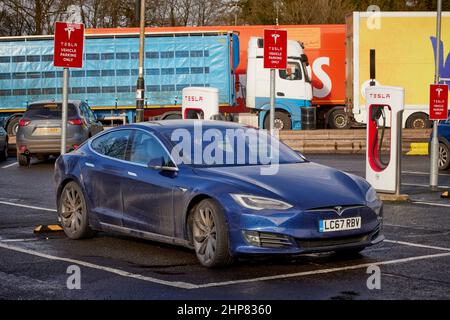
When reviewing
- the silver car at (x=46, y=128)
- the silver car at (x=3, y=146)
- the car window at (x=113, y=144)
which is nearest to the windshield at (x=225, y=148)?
the car window at (x=113, y=144)

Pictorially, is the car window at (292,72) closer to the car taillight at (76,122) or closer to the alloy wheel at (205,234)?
the car taillight at (76,122)

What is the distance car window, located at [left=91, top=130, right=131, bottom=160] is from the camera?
1133cm

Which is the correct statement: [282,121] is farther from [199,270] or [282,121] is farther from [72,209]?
[199,270]

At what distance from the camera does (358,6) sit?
60.6 m

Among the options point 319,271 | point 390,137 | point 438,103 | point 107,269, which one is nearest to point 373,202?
point 319,271

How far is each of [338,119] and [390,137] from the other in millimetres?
23077

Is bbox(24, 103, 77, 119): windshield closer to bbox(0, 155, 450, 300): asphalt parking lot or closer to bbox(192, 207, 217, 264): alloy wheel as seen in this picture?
bbox(0, 155, 450, 300): asphalt parking lot

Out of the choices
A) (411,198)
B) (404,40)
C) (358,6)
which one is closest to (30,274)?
(411,198)

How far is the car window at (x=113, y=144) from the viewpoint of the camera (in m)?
11.3

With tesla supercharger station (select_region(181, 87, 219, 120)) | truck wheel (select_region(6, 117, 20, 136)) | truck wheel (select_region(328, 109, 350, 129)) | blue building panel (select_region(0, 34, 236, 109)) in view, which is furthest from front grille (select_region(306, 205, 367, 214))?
truck wheel (select_region(328, 109, 350, 129))

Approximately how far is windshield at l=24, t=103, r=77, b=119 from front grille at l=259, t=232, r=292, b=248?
1646cm

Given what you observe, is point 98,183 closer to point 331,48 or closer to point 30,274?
point 30,274

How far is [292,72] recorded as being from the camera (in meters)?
34.9

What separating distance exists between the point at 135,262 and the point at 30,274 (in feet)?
3.77
